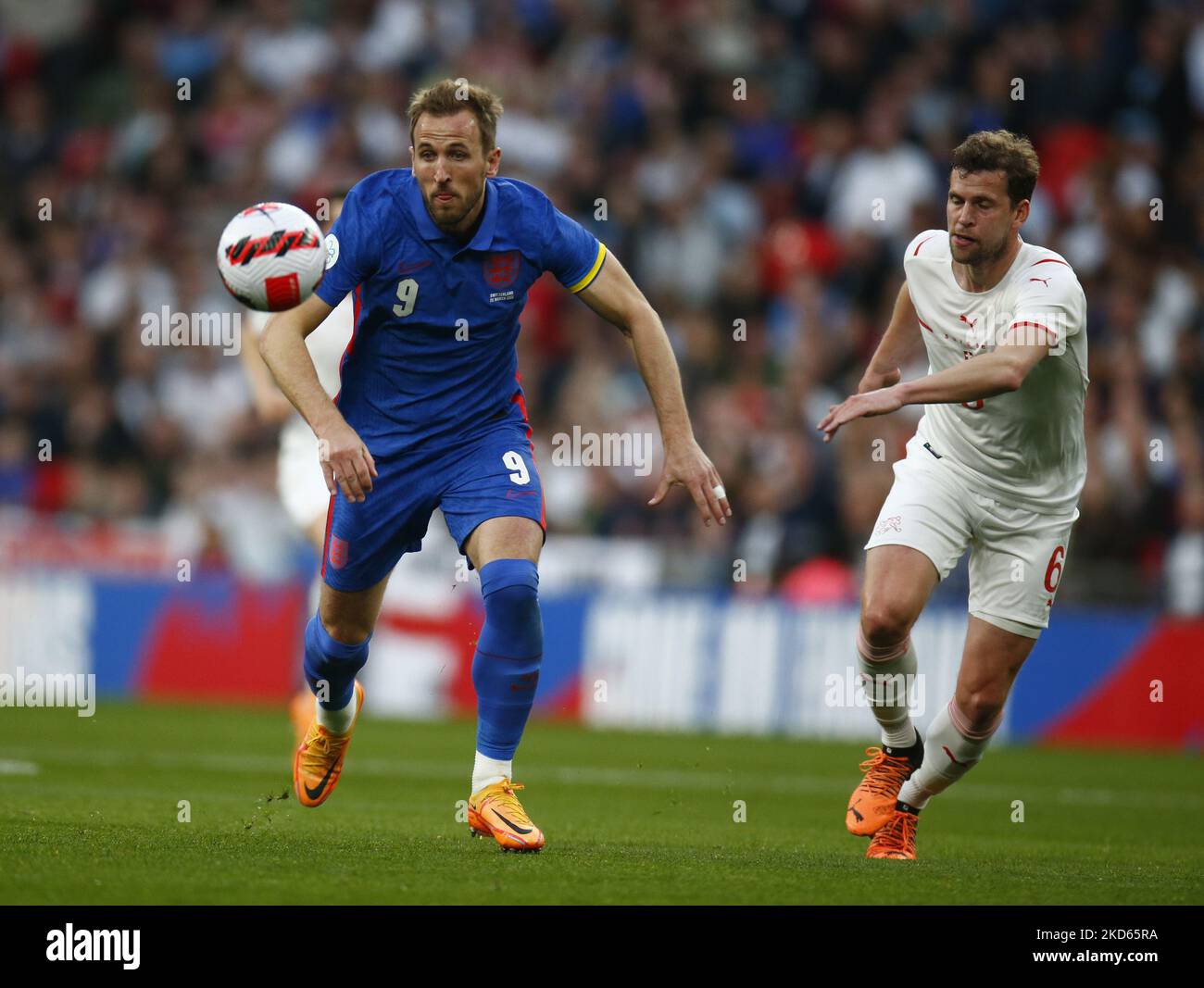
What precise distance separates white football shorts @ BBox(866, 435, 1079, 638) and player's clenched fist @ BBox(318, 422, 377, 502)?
2140 millimetres

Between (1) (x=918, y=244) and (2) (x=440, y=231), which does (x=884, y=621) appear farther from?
(2) (x=440, y=231)

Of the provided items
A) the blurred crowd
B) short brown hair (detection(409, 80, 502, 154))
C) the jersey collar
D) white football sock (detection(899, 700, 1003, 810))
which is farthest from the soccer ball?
the blurred crowd

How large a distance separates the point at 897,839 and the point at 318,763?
98.9 inches

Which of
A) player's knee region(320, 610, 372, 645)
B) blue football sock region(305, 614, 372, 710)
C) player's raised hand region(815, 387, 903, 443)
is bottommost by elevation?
blue football sock region(305, 614, 372, 710)

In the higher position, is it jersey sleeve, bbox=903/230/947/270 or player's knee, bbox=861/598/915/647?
jersey sleeve, bbox=903/230/947/270

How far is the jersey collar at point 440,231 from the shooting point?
7.02 m

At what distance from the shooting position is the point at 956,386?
665 centimetres

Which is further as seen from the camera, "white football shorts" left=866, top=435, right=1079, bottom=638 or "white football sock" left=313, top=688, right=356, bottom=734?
"white football sock" left=313, top=688, right=356, bottom=734

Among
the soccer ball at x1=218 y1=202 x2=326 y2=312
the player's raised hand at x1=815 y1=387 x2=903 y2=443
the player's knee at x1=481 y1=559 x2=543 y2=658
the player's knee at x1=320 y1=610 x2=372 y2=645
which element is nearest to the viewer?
the player's raised hand at x1=815 y1=387 x2=903 y2=443

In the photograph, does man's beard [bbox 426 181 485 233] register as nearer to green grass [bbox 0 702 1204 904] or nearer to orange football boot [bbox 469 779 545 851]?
orange football boot [bbox 469 779 545 851]

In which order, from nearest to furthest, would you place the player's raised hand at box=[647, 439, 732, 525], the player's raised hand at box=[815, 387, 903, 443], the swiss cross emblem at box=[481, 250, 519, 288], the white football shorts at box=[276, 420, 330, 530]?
the player's raised hand at box=[815, 387, 903, 443] < the player's raised hand at box=[647, 439, 732, 525] < the swiss cross emblem at box=[481, 250, 519, 288] < the white football shorts at box=[276, 420, 330, 530]

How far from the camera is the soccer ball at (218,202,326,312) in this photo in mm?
6594

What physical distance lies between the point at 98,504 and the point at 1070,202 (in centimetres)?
951

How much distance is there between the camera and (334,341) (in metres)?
9.94
